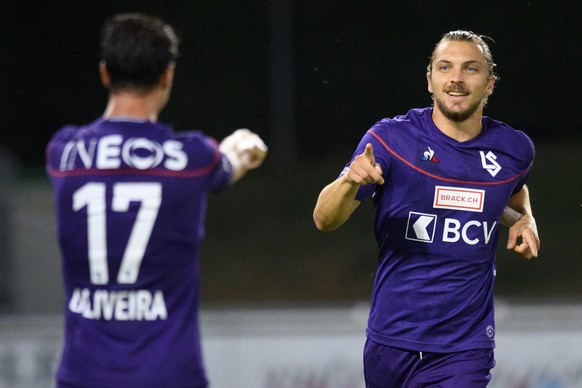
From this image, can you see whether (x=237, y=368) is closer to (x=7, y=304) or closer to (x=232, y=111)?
(x=7, y=304)

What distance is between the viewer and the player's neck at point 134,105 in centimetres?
294

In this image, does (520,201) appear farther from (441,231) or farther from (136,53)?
(136,53)

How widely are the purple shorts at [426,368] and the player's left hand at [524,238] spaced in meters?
0.40

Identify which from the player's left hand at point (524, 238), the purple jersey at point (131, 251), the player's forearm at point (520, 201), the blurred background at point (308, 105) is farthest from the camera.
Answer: the blurred background at point (308, 105)

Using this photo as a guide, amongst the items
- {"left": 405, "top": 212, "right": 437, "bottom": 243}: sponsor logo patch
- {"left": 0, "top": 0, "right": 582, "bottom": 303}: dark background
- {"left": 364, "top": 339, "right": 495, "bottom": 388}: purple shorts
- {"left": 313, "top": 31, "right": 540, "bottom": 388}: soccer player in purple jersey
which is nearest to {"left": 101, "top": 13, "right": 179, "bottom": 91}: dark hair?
{"left": 313, "top": 31, "right": 540, "bottom": 388}: soccer player in purple jersey

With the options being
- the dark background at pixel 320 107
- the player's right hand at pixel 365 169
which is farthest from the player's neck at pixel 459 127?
the dark background at pixel 320 107

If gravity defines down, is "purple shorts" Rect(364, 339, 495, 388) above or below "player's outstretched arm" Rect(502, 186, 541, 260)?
below

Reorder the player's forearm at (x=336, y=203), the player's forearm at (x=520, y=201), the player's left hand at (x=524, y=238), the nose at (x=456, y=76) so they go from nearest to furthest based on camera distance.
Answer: the player's forearm at (x=336, y=203) → the player's left hand at (x=524, y=238) → the nose at (x=456, y=76) → the player's forearm at (x=520, y=201)

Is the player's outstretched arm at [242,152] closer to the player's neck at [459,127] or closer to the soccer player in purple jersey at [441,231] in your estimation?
the soccer player in purple jersey at [441,231]

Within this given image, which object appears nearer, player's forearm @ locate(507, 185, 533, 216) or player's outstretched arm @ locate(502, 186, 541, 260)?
player's outstretched arm @ locate(502, 186, 541, 260)

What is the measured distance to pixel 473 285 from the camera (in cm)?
402

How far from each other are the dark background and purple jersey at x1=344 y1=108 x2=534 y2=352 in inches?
285

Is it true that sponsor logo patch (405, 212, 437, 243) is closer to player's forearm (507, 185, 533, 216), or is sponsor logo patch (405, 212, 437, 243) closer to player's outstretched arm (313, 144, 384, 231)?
player's outstretched arm (313, 144, 384, 231)

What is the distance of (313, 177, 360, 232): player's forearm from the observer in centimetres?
377
